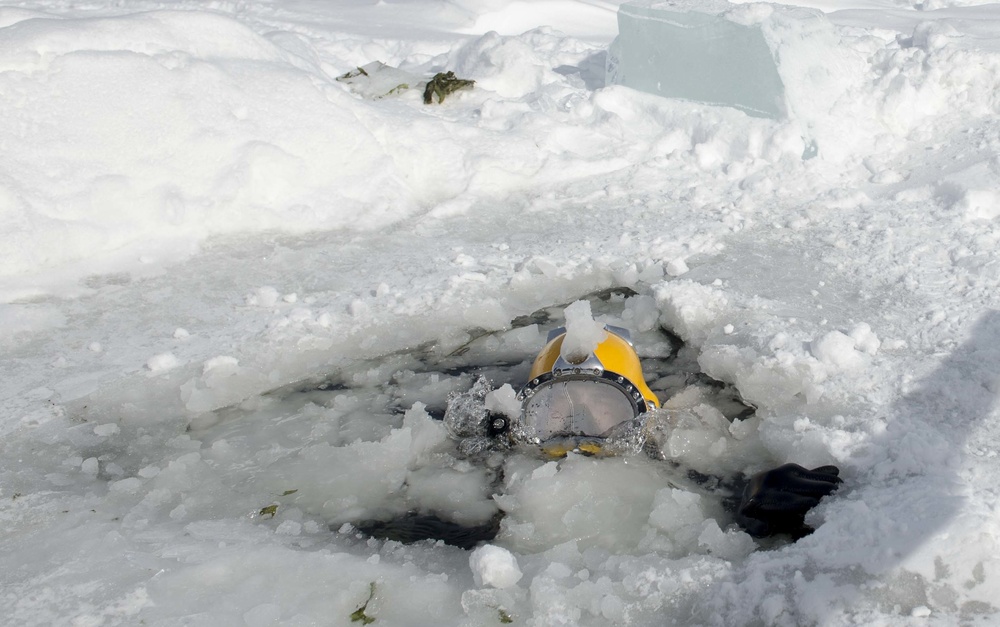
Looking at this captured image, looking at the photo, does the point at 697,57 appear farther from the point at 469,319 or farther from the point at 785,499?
the point at 785,499

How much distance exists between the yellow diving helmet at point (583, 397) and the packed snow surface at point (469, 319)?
109mm

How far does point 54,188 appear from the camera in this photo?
159 inches

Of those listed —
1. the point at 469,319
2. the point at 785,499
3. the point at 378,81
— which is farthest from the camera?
the point at 378,81

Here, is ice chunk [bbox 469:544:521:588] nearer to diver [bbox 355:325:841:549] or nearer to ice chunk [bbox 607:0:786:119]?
diver [bbox 355:325:841:549]

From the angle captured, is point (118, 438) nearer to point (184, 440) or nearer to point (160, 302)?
point (184, 440)

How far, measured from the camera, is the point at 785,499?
2.46 meters

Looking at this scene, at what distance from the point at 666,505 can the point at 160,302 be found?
2339 mm

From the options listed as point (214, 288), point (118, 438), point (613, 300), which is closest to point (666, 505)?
point (613, 300)

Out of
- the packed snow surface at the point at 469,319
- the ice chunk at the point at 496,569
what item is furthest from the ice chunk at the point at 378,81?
the ice chunk at the point at 496,569

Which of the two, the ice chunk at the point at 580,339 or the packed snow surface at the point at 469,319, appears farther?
the ice chunk at the point at 580,339

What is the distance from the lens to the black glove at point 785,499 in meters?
2.44

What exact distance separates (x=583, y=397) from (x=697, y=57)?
3.02m

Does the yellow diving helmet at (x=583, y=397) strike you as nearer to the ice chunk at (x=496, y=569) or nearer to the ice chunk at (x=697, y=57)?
the ice chunk at (x=496, y=569)

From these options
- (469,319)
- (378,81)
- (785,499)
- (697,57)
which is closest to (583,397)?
(785,499)
